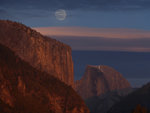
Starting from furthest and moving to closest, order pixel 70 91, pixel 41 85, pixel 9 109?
pixel 70 91
pixel 41 85
pixel 9 109

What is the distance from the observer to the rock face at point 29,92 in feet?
384

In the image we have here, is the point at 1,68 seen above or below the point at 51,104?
above

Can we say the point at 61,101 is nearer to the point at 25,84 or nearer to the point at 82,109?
the point at 82,109

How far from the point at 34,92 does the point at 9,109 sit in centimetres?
2295

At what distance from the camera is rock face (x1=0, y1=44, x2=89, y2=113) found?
117m

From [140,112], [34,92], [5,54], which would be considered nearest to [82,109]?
[34,92]

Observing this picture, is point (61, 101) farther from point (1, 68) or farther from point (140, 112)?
point (140, 112)

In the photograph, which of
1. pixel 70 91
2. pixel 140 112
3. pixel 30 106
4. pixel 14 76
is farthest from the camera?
pixel 70 91

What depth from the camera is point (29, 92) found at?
423 feet

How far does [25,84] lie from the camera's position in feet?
431

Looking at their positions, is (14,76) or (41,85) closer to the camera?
(14,76)

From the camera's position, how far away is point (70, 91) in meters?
149

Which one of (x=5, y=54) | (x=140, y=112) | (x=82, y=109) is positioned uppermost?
(x=5, y=54)

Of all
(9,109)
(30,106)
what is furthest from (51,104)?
(9,109)
